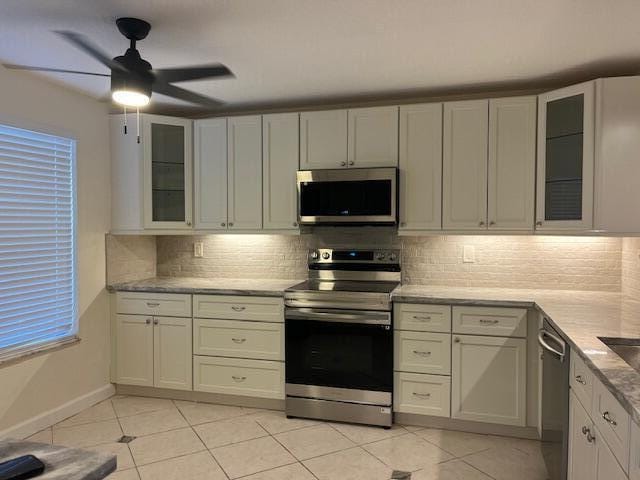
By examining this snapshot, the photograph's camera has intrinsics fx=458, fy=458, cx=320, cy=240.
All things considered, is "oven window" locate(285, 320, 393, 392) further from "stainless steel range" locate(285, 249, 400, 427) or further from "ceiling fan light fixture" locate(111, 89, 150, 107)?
"ceiling fan light fixture" locate(111, 89, 150, 107)

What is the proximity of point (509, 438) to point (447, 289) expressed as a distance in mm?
1020

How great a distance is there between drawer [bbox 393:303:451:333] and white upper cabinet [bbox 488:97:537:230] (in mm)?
681

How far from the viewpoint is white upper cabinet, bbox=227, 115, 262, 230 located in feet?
11.5

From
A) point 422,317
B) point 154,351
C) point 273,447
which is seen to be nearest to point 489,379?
point 422,317

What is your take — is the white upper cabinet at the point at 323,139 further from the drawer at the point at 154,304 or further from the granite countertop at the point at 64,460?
the granite countertop at the point at 64,460

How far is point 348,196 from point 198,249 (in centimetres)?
152

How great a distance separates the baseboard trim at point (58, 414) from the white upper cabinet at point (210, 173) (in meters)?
1.47

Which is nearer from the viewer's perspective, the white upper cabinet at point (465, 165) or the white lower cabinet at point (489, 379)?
the white lower cabinet at point (489, 379)

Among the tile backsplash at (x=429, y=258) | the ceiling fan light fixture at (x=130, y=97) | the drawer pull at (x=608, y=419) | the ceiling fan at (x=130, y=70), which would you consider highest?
the ceiling fan at (x=130, y=70)

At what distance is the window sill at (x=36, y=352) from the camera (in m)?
2.77

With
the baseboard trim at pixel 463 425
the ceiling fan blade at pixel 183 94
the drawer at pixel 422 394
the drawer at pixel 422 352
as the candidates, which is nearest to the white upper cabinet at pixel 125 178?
the ceiling fan blade at pixel 183 94

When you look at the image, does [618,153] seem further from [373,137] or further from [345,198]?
[345,198]

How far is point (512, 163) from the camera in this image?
119 inches

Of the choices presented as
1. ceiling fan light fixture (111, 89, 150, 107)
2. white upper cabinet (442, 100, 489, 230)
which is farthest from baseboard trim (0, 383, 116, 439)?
white upper cabinet (442, 100, 489, 230)
